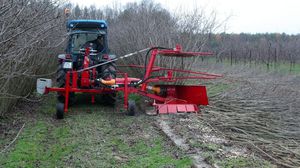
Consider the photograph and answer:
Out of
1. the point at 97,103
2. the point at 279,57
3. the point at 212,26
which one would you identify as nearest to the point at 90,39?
the point at 97,103

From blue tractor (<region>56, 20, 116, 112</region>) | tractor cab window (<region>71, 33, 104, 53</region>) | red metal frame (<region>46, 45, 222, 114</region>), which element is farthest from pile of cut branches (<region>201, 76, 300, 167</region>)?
tractor cab window (<region>71, 33, 104, 53</region>)

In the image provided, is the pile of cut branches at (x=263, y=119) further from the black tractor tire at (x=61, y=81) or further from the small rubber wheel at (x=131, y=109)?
the black tractor tire at (x=61, y=81)

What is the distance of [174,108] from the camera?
838 cm

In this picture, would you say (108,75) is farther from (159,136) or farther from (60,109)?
(159,136)

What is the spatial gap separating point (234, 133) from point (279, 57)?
18351 millimetres

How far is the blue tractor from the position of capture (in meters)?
8.87

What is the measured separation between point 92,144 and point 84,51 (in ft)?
12.1

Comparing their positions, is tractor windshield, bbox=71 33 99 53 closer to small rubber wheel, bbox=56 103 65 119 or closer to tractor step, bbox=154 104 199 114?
small rubber wheel, bbox=56 103 65 119

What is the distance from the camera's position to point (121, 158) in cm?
557

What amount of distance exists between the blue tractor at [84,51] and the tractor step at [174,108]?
4.15 feet

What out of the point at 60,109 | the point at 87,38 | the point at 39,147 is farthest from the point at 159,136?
the point at 87,38

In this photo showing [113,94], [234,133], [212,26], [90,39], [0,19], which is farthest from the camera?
[212,26]

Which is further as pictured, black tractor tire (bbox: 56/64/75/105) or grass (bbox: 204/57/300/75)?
grass (bbox: 204/57/300/75)

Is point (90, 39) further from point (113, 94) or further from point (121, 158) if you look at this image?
point (121, 158)
